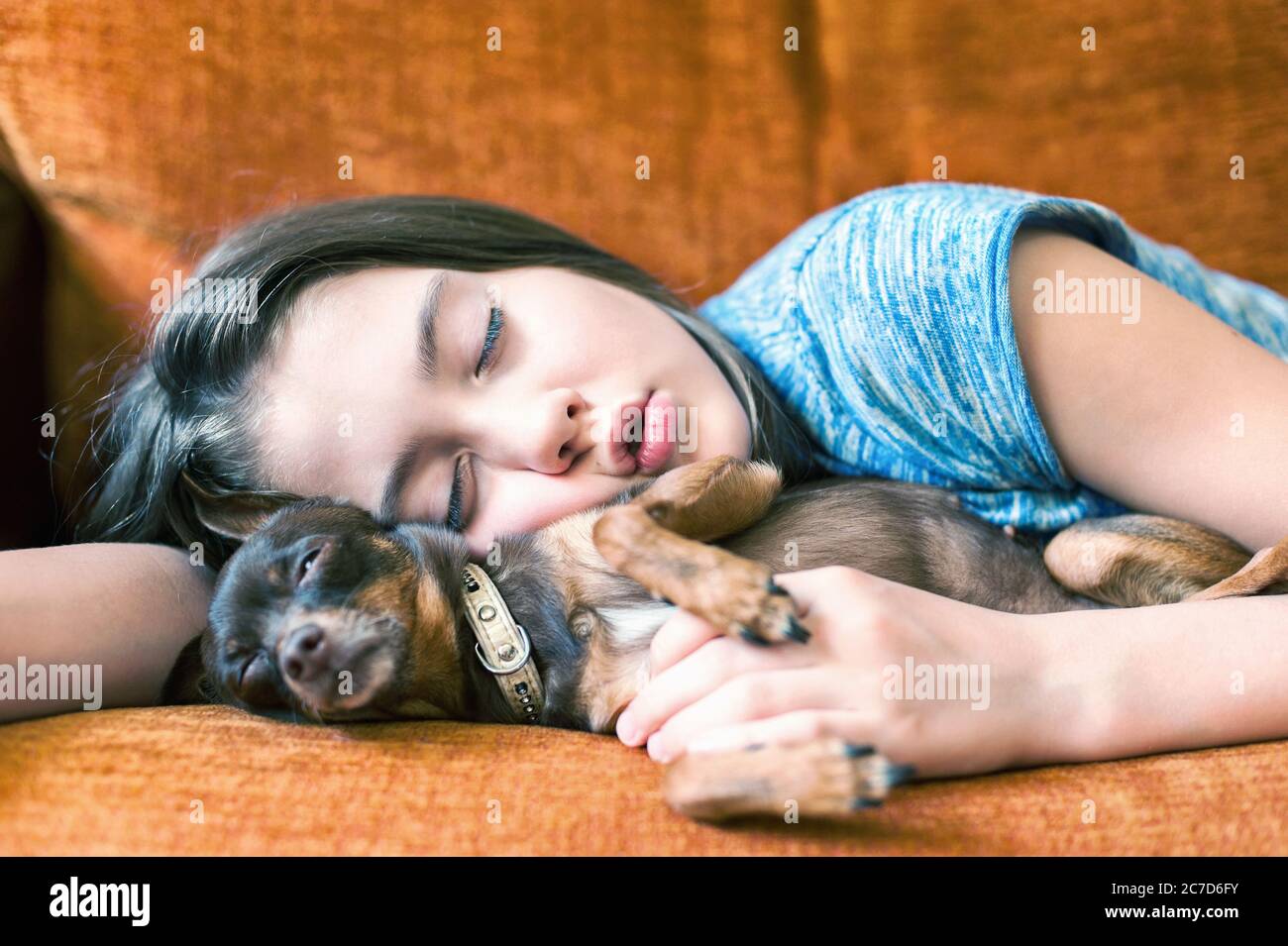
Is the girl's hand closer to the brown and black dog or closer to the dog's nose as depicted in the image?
the brown and black dog

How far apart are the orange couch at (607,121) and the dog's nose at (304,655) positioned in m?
0.92

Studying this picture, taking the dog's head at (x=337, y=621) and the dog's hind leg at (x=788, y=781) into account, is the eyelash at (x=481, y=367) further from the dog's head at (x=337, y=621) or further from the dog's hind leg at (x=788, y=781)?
the dog's hind leg at (x=788, y=781)

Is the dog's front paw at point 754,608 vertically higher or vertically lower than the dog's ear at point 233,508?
lower

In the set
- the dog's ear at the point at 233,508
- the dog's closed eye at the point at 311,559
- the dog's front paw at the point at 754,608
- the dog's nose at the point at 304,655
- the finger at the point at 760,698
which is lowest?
the finger at the point at 760,698

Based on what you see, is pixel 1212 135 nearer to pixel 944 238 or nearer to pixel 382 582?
pixel 944 238

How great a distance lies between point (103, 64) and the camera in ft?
6.57

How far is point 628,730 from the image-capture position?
1.13 meters

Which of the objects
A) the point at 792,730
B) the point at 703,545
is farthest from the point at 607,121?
the point at 792,730

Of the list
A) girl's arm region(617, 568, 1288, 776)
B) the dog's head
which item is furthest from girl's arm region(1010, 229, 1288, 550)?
the dog's head

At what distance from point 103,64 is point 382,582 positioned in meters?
1.40

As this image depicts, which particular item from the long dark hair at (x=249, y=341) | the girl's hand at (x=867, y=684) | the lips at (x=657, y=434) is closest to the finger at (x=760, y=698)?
the girl's hand at (x=867, y=684)

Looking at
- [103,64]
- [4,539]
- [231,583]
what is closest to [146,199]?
[103,64]

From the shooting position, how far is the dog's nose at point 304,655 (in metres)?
1.14

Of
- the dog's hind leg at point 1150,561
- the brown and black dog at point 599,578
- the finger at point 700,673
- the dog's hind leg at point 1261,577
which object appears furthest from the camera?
the dog's hind leg at point 1150,561
